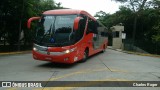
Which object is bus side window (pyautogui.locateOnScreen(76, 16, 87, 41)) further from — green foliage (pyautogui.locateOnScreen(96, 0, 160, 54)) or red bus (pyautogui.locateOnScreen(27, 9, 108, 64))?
green foliage (pyautogui.locateOnScreen(96, 0, 160, 54))

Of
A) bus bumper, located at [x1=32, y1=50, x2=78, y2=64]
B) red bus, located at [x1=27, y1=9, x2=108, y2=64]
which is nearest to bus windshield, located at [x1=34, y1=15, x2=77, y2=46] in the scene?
red bus, located at [x1=27, y1=9, x2=108, y2=64]

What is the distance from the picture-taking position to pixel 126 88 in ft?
29.8

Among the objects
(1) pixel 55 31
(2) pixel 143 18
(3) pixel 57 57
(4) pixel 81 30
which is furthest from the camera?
(2) pixel 143 18

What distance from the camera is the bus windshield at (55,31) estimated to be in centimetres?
1420

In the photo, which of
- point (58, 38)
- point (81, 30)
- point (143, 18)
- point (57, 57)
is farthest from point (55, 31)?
point (143, 18)

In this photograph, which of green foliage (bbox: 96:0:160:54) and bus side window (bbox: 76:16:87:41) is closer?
bus side window (bbox: 76:16:87:41)

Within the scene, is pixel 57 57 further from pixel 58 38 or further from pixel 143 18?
pixel 143 18

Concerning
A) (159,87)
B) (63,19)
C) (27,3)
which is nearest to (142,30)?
(27,3)

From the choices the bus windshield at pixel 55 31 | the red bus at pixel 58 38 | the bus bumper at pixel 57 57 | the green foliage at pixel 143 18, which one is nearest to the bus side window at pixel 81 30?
the red bus at pixel 58 38

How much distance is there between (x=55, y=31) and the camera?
14484mm

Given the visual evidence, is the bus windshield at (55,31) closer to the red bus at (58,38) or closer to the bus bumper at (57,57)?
the red bus at (58,38)

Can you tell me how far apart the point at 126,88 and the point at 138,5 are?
35124 millimetres

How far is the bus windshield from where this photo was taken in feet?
46.6

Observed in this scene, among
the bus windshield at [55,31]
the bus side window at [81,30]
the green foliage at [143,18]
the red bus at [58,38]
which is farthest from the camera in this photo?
the green foliage at [143,18]
